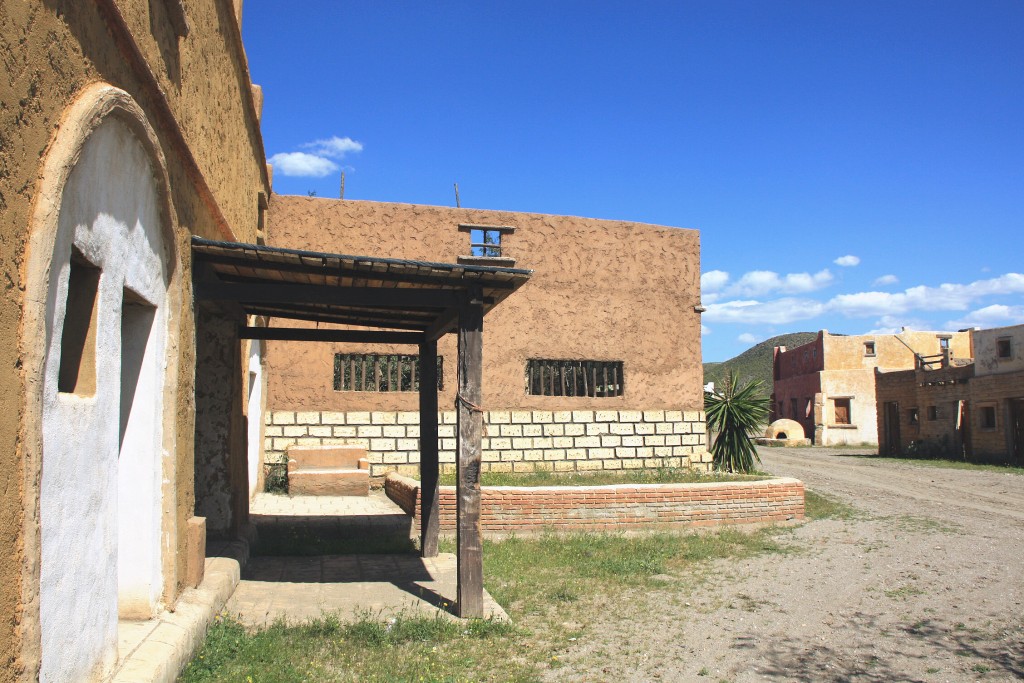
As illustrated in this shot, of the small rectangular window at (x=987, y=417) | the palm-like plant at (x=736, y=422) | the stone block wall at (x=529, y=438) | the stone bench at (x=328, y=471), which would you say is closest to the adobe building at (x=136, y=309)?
the stone bench at (x=328, y=471)

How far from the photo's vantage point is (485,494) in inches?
429

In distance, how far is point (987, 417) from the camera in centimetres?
2570

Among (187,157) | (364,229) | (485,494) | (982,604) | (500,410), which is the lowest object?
(982,604)

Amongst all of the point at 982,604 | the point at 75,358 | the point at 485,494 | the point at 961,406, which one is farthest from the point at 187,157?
the point at 961,406

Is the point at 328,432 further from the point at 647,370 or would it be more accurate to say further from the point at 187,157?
the point at 187,157

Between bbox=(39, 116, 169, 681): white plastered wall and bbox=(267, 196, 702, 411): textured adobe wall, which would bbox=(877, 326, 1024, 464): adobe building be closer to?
bbox=(267, 196, 702, 411): textured adobe wall

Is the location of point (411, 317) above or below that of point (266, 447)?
above

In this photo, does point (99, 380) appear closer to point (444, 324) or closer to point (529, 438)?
point (444, 324)

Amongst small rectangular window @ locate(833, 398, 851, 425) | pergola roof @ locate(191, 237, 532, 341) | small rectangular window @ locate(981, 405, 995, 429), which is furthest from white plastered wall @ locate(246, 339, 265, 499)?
small rectangular window @ locate(833, 398, 851, 425)

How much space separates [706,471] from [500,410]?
4.32 metres

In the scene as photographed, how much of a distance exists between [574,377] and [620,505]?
4.39 metres

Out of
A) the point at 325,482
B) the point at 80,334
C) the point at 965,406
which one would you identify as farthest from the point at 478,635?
the point at 965,406

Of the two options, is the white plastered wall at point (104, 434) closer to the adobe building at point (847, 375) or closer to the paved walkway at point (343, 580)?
the paved walkway at point (343, 580)

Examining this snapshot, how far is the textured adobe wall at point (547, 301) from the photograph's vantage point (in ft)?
46.1
